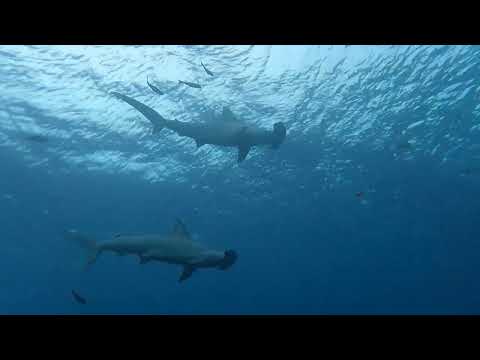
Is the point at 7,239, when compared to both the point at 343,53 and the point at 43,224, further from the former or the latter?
the point at 343,53

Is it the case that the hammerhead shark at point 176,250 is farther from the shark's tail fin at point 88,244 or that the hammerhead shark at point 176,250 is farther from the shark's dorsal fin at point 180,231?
the shark's tail fin at point 88,244

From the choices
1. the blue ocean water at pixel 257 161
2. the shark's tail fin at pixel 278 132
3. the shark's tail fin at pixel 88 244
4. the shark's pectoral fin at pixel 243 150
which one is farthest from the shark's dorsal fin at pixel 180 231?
the shark's tail fin at pixel 278 132

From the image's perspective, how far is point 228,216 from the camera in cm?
4044

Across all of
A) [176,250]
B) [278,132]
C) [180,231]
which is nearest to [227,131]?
[278,132]

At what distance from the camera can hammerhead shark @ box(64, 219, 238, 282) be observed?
9453 millimetres

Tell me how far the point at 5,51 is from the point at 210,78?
8483 mm

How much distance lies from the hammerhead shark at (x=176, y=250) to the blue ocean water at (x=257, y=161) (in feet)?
7.28

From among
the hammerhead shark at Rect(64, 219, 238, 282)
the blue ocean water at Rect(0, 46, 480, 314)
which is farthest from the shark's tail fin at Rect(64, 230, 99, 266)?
the hammerhead shark at Rect(64, 219, 238, 282)

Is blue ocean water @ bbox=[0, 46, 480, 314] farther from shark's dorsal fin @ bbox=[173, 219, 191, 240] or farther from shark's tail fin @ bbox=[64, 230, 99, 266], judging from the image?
shark's dorsal fin @ bbox=[173, 219, 191, 240]

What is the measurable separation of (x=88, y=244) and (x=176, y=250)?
155 inches

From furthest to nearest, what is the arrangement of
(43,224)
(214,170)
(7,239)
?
1. (7,239)
2. (43,224)
3. (214,170)

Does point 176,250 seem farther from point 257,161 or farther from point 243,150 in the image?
point 257,161
